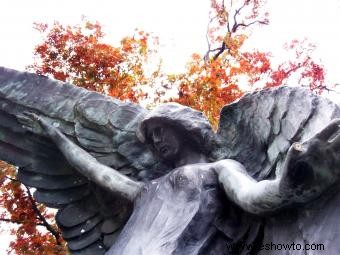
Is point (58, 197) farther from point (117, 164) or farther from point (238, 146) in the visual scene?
point (238, 146)

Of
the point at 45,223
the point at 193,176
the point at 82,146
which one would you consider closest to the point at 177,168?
the point at 193,176

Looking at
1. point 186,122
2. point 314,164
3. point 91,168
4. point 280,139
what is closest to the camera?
point 314,164

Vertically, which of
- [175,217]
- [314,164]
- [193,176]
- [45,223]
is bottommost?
[45,223]

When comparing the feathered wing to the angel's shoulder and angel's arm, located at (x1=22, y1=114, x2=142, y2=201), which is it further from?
angel's arm, located at (x1=22, y1=114, x2=142, y2=201)

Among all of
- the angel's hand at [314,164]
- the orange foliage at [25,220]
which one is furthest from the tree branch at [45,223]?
the angel's hand at [314,164]

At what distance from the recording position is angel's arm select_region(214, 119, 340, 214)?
2.43 meters

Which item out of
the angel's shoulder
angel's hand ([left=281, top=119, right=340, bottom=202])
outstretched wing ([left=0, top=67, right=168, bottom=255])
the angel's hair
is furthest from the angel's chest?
angel's hand ([left=281, top=119, right=340, bottom=202])

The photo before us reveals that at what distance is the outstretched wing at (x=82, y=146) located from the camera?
13.5 feet

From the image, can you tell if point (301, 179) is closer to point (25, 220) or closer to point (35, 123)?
point (35, 123)

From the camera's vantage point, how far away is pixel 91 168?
12.9 feet

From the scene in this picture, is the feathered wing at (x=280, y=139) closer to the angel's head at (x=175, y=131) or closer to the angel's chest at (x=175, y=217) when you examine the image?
the angel's head at (x=175, y=131)

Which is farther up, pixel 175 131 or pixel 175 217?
pixel 175 131

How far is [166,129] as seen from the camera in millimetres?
3801

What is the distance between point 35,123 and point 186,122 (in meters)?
1.25
